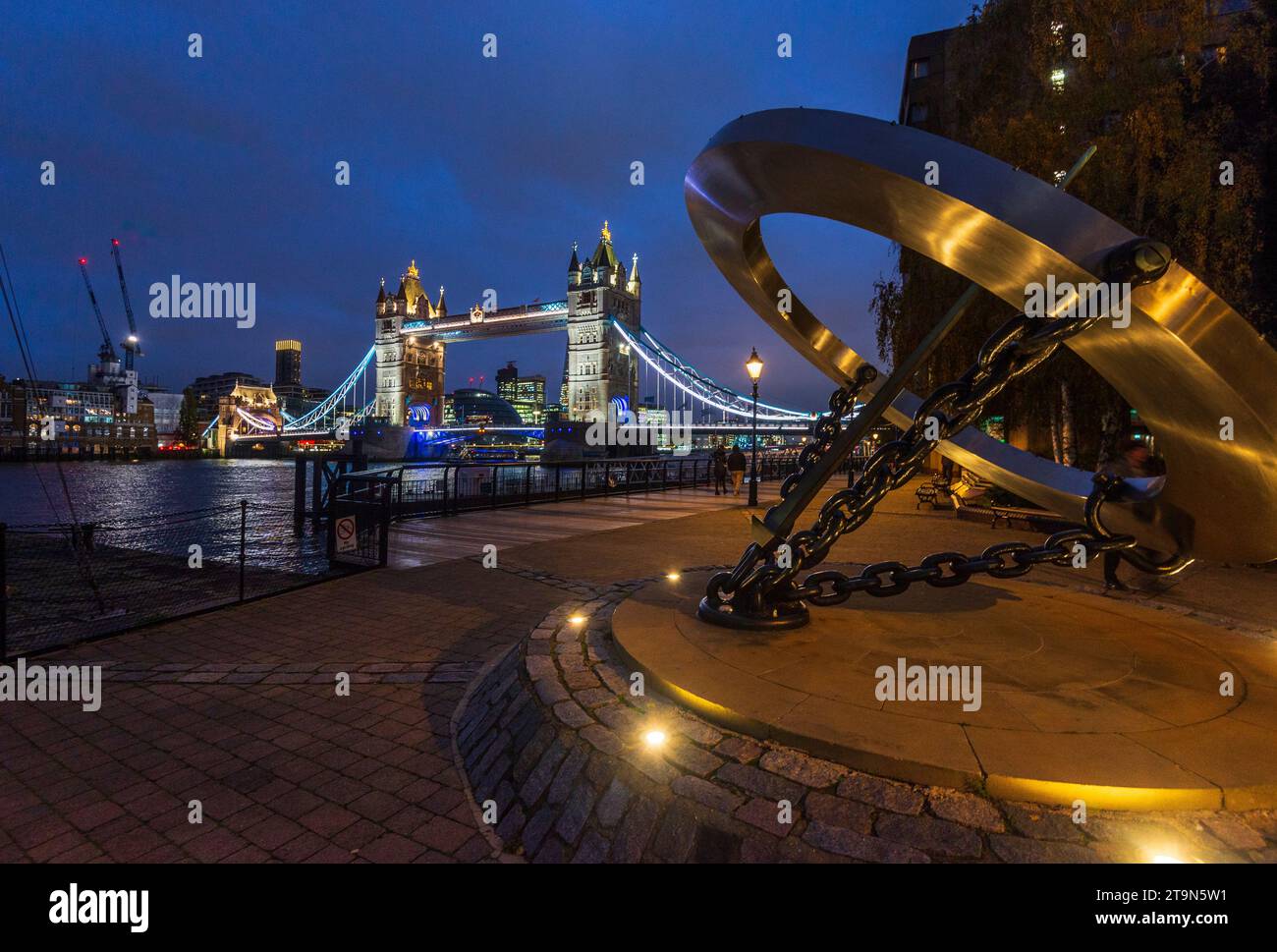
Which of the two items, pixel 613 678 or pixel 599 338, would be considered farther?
pixel 599 338

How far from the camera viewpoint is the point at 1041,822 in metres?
2.07

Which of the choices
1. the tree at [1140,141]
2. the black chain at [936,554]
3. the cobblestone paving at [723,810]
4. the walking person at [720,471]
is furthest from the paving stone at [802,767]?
the walking person at [720,471]

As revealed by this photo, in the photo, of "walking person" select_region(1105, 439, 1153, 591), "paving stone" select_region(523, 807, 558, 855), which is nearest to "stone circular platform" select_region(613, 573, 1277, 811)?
"paving stone" select_region(523, 807, 558, 855)

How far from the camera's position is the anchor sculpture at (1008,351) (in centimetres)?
254

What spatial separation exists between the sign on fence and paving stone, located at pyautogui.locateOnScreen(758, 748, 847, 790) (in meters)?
7.29

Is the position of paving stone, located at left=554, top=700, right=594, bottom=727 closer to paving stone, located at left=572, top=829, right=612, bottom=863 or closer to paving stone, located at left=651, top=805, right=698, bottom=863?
paving stone, located at left=572, top=829, right=612, bottom=863

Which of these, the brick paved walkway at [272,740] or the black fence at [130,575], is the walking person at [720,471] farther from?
the brick paved walkway at [272,740]

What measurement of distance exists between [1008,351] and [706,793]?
267 centimetres

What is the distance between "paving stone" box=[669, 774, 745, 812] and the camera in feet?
7.48

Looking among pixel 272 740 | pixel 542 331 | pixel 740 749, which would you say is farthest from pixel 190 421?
pixel 740 749

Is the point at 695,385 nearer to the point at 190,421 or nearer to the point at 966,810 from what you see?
the point at 966,810

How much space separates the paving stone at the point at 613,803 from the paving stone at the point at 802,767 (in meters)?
0.57
